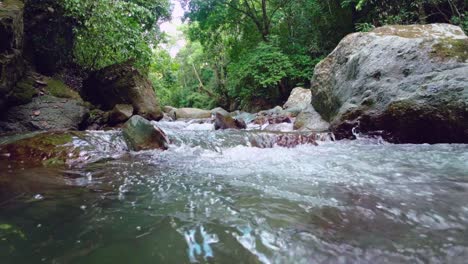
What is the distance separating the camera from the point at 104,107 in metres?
8.22

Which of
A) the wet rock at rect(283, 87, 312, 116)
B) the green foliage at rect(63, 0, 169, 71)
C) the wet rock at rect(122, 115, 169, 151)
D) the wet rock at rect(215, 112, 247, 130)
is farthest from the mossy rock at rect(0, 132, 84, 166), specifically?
the wet rock at rect(283, 87, 312, 116)

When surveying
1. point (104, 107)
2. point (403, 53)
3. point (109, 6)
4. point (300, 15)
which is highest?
point (300, 15)

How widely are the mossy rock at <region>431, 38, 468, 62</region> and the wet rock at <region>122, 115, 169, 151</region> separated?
4328 millimetres

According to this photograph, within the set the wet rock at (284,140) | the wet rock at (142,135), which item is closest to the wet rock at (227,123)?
the wet rock at (284,140)

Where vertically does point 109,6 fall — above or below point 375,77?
above

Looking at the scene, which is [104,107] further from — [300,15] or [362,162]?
[300,15]

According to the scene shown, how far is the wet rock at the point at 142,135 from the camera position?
14.7 ft

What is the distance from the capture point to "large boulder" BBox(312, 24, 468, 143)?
4.10 metres

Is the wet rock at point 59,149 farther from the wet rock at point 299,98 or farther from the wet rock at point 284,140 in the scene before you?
the wet rock at point 299,98

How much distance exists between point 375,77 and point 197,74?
73.0 feet

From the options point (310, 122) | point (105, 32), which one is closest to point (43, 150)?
point (105, 32)

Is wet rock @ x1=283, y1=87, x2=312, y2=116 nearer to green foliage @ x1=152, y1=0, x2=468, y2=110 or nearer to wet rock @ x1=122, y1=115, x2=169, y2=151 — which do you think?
green foliage @ x1=152, y1=0, x2=468, y2=110

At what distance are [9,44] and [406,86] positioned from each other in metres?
6.31

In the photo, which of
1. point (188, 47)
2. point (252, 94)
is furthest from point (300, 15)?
point (188, 47)
